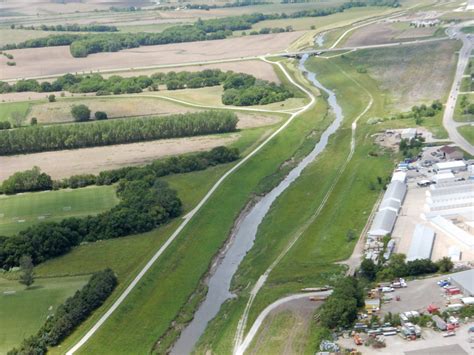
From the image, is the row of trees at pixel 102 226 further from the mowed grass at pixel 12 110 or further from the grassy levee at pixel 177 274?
the mowed grass at pixel 12 110

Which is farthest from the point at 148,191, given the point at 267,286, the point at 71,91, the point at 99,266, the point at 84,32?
the point at 84,32

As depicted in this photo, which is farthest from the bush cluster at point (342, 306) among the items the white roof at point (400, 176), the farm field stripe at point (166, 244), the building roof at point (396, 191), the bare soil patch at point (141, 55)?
the bare soil patch at point (141, 55)

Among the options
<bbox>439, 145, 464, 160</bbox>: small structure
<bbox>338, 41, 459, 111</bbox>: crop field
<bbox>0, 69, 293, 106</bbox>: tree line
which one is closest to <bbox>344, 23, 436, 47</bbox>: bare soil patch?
<bbox>338, 41, 459, 111</bbox>: crop field

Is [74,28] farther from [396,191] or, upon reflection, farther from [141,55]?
[396,191]

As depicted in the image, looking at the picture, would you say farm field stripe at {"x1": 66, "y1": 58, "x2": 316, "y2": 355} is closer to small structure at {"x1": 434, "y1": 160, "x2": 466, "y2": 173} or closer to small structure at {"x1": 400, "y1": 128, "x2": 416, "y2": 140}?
small structure at {"x1": 400, "y1": 128, "x2": 416, "y2": 140}

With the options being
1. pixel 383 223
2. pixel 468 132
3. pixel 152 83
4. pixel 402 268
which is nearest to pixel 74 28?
pixel 152 83

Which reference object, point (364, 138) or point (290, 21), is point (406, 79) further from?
point (290, 21)

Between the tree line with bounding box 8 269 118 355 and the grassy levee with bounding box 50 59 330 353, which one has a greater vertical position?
the tree line with bounding box 8 269 118 355

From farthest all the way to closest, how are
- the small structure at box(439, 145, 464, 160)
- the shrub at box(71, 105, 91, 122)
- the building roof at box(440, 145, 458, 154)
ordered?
the shrub at box(71, 105, 91, 122), the building roof at box(440, 145, 458, 154), the small structure at box(439, 145, 464, 160)
